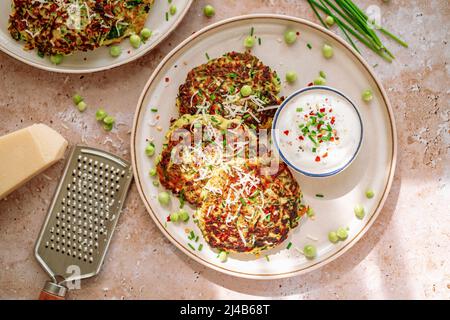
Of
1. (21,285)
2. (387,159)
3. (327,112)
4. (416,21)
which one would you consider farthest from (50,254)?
(416,21)

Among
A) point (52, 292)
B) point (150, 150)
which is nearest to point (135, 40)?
point (150, 150)

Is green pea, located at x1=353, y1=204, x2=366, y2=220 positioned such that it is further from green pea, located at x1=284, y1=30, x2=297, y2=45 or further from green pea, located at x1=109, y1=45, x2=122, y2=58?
green pea, located at x1=109, y1=45, x2=122, y2=58

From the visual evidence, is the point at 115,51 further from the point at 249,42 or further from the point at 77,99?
the point at 249,42

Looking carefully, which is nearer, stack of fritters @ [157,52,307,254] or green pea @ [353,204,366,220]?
stack of fritters @ [157,52,307,254]

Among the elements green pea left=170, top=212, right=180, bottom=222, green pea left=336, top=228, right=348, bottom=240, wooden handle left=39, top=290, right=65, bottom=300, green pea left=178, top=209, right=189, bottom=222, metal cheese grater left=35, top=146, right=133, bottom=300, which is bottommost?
wooden handle left=39, top=290, right=65, bottom=300

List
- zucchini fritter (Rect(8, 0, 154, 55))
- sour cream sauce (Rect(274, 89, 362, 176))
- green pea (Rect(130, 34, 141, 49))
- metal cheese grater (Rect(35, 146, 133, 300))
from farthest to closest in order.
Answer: metal cheese grater (Rect(35, 146, 133, 300)) < green pea (Rect(130, 34, 141, 49)) < zucchini fritter (Rect(8, 0, 154, 55)) < sour cream sauce (Rect(274, 89, 362, 176))

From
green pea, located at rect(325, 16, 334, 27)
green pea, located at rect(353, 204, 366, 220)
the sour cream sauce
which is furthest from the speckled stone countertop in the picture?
the sour cream sauce
